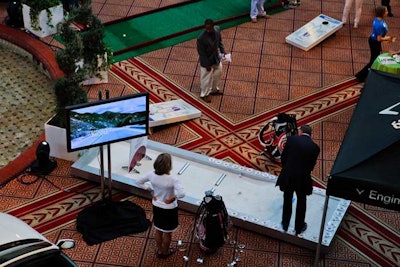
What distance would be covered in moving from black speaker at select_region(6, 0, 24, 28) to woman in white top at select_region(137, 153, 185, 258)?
5.90m

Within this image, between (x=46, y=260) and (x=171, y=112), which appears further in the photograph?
(x=171, y=112)

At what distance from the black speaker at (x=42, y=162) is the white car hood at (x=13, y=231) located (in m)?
1.74

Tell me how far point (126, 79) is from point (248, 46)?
2278 mm

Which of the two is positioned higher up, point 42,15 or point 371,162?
point 371,162

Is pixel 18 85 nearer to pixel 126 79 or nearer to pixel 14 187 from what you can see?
pixel 126 79

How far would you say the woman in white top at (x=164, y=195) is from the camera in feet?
22.3

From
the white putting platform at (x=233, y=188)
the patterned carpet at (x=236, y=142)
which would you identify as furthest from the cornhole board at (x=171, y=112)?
the white putting platform at (x=233, y=188)

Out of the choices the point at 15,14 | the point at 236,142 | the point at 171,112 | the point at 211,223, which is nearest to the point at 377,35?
the point at 236,142

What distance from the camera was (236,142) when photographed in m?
9.38

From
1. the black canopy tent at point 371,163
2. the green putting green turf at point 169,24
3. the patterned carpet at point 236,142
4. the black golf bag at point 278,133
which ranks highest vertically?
the black canopy tent at point 371,163

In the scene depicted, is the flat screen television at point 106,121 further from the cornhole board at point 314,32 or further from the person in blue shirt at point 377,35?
the cornhole board at point 314,32

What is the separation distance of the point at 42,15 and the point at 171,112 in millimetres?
3305

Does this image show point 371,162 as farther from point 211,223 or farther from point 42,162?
point 42,162

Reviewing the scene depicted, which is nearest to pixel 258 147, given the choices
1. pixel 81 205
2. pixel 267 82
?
pixel 267 82
